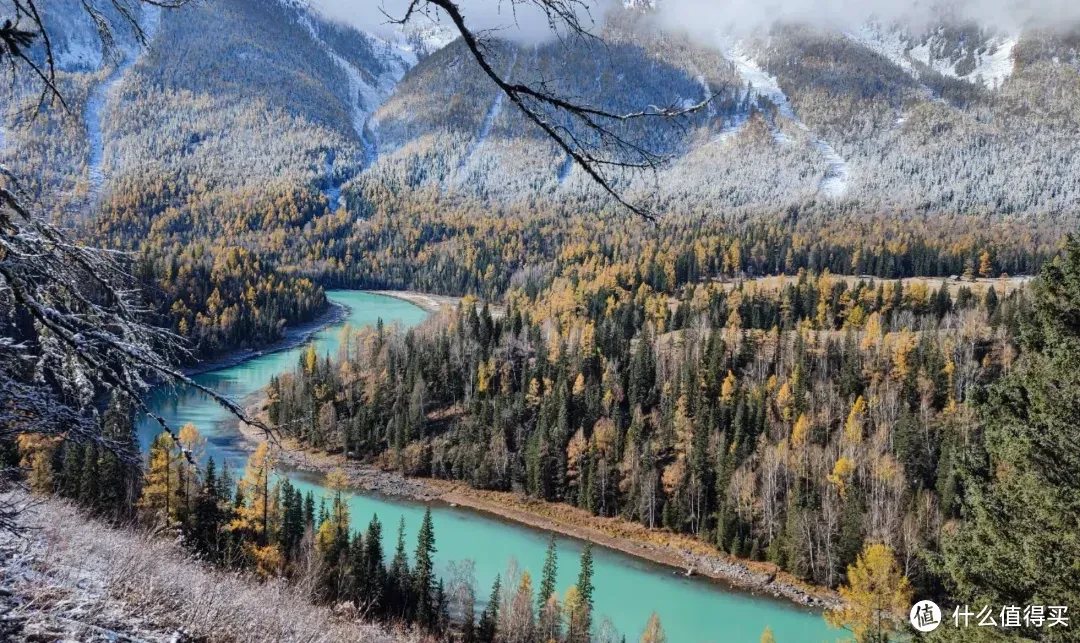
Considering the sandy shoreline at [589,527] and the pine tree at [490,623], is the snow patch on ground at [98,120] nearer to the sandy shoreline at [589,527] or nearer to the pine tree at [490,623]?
the sandy shoreline at [589,527]

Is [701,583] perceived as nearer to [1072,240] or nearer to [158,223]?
[1072,240]

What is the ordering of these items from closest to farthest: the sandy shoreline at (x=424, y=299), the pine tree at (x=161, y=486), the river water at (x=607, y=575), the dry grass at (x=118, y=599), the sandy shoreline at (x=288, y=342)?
the dry grass at (x=118, y=599), the pine tree at (x=161, y=486), the river water at (x=607, y=575), the sandy shoreline at (x=288, y=342), the sandy shoreline at (x=424, y=299)

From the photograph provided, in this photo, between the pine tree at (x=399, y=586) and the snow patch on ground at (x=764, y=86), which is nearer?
the pine tree at (x=399, y=586)

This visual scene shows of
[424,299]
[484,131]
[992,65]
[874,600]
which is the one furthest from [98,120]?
[992,65]

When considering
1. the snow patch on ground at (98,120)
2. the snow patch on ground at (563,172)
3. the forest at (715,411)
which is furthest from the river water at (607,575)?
the snow patch on ground at (563,172)

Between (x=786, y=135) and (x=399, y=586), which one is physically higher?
(x=786, y=135)

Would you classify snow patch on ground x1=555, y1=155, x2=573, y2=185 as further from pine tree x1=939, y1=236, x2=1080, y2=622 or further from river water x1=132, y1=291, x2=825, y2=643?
pine tree x1=939, y1=236, x2=1080, y2=622

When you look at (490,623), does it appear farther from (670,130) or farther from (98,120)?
(98,120)
